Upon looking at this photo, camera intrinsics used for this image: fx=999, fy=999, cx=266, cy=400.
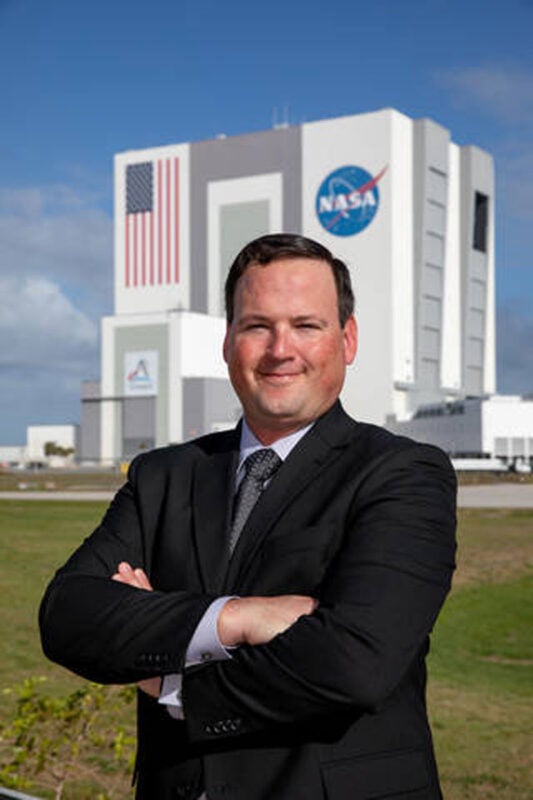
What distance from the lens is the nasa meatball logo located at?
107m

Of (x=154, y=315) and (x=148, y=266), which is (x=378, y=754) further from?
(x=148, y=266)

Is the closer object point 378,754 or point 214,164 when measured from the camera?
point 378,754

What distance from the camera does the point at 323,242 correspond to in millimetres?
113688

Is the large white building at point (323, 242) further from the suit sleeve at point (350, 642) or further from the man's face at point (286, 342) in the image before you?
the suit sleeve at point (350, 642)

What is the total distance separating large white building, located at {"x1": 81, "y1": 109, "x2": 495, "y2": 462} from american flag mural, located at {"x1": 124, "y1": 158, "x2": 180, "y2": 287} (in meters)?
0.17

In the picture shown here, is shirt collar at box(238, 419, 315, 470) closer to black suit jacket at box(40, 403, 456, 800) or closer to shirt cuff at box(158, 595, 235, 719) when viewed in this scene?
black suit jacket at box(40, 403, 456, 800)

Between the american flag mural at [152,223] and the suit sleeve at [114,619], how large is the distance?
118 meters

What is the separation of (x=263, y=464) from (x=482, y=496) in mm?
46134

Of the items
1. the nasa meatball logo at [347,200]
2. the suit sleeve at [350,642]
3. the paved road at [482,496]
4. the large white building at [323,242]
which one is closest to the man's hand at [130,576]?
the suit sleeve at [350,642]

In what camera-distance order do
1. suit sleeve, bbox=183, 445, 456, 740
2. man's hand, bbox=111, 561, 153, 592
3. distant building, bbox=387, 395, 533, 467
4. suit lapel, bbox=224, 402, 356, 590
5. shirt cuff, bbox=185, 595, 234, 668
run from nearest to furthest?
suit sleeve, bbox=183, 445, 456, 740 < shirt cuff, bbox=185, 595, 234, 668 < suit lapel, bbox=224, 402, 356, 590 < man's hand, bbox=111, 561, 153, 592 < distant building, bbox=387, 395, 533, 467

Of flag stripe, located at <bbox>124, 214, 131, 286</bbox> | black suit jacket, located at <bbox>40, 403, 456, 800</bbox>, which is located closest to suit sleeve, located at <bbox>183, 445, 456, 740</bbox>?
black suit jacket, located at <bbox>40, 403, 456, 800</bbox>

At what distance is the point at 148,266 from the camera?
122562mm

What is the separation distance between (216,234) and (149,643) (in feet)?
380

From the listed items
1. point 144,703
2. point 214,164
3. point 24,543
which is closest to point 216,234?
point 214,164
